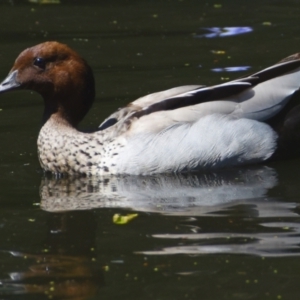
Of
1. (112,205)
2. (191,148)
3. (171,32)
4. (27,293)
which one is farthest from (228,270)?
(171,32)

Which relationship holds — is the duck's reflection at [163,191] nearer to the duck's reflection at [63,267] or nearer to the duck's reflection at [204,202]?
the duck's reflection at [204,202]

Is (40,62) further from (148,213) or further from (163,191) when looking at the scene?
(148,213)

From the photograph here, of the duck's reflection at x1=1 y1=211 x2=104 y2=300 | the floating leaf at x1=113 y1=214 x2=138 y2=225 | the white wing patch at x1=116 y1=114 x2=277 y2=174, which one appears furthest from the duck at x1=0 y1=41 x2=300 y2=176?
the duck's reflection at x1=1 y1=211 x2=104 y2=300

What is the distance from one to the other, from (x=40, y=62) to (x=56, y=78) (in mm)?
211

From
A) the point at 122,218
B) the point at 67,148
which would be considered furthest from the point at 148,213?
the point at 67,148

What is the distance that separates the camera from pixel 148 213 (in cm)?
749

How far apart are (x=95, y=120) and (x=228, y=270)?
14.7ft

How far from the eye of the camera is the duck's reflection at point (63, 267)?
5.97 m

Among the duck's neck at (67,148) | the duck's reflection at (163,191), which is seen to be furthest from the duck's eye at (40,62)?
the duck's reflection at (163,191)

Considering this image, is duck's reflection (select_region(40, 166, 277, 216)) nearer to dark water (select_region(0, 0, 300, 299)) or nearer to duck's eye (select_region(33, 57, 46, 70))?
dark water (select_region(0, 0, 300, 299))

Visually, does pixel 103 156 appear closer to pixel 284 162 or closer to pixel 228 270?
pixel 284 162

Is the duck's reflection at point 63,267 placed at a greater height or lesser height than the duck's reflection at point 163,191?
greater

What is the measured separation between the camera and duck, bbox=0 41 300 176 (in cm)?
866

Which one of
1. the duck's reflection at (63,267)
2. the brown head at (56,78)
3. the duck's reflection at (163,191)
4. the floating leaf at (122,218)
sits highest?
the brown head at (56,78)
